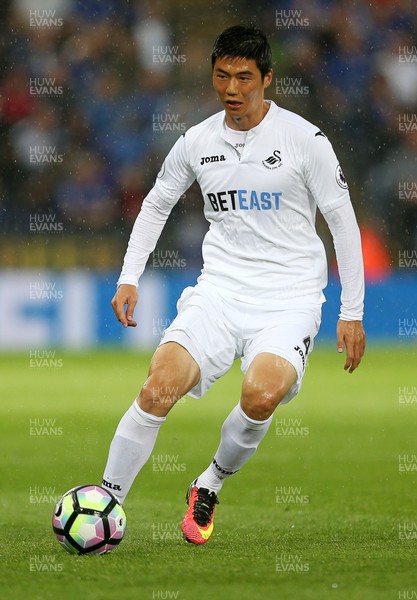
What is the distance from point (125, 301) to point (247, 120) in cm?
96

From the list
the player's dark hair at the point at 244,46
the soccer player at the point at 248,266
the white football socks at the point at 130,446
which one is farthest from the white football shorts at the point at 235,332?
the player's dark hair at the point at 244,46

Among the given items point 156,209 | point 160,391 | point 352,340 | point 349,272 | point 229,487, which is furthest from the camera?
point 229,487

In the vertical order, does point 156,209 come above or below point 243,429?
above

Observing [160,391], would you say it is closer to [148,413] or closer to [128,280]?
[148,413]

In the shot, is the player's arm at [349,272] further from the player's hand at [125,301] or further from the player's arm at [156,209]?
the player's hand at [125,301]

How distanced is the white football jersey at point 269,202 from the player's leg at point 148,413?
0.54 meters

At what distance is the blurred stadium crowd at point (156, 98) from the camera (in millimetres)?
14422

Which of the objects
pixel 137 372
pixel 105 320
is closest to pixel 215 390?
pixel 137 372

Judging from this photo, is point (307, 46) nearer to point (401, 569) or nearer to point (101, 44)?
point (101, 44)

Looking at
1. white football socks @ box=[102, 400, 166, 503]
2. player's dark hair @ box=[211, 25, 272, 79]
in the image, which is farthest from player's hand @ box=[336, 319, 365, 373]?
player's dark hair @ box=[211, 25, 272, 79]

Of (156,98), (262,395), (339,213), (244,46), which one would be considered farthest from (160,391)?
(156,98)

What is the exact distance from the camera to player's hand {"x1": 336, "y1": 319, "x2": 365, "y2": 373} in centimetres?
503

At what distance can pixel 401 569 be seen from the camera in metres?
4.23

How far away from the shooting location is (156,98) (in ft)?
49.1
